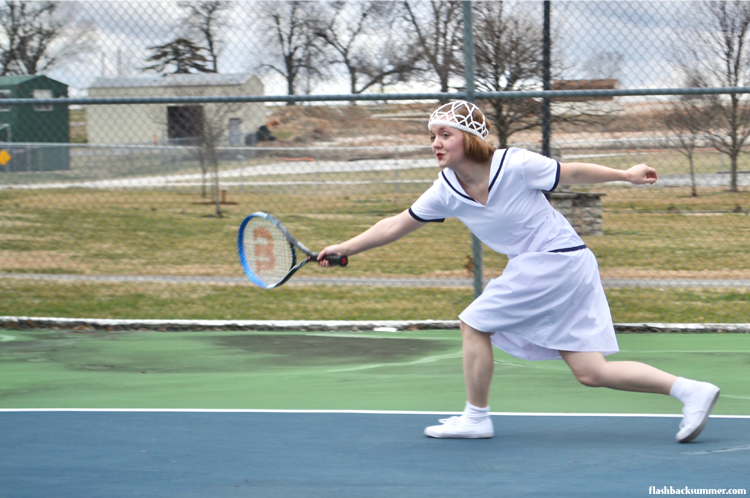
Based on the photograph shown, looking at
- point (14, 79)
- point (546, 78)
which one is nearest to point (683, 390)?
point (546, 78)

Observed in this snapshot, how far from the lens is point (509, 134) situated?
760 cm

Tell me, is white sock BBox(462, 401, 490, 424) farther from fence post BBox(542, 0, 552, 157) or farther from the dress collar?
fence post BBox(542, 0, 552, 157)

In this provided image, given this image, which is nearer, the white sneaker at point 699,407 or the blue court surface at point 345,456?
the blue court surface at point 345,456

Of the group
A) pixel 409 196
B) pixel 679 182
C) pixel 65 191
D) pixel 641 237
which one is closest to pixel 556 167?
pixel 679 182

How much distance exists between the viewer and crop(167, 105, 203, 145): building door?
42.1ft

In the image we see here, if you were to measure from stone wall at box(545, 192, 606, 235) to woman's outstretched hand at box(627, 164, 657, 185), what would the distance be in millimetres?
6723

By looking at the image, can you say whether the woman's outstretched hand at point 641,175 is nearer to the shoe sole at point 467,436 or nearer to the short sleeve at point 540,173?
the short sleeve at point 540,173

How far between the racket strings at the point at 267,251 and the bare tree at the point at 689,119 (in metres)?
4.59

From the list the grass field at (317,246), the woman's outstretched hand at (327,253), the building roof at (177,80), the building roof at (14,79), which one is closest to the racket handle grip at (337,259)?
the woman's outstretched hand at (327,253)

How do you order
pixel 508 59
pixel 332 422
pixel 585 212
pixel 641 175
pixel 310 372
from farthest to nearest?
pixel 585 212 → pixel 508 59 → pixel 310 372 → pixel 332 422 → pixel 641 175

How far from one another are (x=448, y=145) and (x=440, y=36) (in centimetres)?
430

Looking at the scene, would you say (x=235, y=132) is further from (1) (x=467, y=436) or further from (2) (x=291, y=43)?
(1) (x=467, y=436)

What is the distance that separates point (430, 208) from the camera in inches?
158

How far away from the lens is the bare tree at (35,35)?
820 cm
